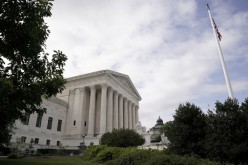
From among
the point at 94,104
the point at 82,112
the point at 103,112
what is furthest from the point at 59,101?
the point at 103,112

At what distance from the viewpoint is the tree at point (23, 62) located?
38.2 feet

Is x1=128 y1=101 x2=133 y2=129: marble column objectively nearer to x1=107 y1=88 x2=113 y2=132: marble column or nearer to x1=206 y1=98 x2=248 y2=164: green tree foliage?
x1=107 y1=88 x2=113 y2=132: marble column

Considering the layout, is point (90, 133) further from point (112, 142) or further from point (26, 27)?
point (26, 27)

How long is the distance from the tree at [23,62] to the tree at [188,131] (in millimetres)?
11800

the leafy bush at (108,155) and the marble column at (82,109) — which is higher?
the marble column at (82,109)

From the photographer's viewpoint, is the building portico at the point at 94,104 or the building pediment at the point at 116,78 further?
the building pediment at the point at 116,78

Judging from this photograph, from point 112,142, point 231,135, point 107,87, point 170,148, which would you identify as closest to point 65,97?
point 107,87

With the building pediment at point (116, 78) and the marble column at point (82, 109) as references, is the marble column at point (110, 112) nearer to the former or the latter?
the building pediment at point (116, 78)

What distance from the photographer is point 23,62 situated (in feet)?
42.3

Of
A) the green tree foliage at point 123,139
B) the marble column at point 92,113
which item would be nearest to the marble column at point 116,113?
the marble column at point 92,113

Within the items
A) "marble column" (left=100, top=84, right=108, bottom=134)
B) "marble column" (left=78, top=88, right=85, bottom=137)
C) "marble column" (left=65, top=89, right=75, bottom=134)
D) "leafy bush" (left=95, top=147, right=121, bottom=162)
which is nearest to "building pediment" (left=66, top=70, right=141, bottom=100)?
"marble column" (left=65, top=89, right=75, bottom=134)

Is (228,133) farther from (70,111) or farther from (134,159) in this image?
(70,111)

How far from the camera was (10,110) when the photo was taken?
11664 mm

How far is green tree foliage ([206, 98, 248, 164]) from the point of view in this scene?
16891 mm
